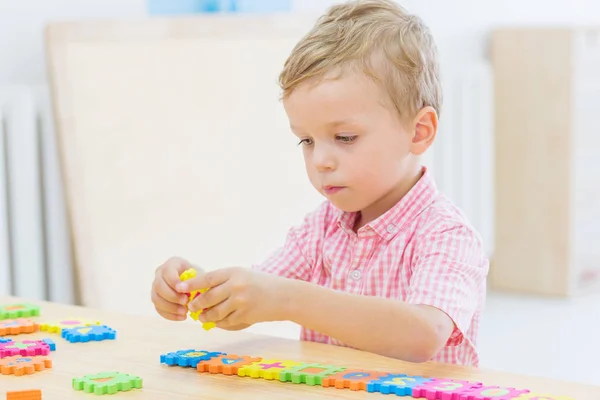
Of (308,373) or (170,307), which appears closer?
(308,373)

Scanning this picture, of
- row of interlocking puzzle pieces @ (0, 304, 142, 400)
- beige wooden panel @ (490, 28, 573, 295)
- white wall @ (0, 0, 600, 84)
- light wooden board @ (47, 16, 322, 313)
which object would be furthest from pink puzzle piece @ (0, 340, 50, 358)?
beige wooden panel @ (490, 28, 573, 295)

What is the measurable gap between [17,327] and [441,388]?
499mm

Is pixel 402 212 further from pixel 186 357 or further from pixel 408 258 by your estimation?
pixel 186 357

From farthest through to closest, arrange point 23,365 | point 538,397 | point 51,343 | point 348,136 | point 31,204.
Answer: point 31,204, point 348,136, point 51,343, point 23,365, point 538,397

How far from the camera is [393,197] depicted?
4.05 feet

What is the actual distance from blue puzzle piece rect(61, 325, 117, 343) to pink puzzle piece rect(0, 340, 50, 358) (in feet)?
0.15

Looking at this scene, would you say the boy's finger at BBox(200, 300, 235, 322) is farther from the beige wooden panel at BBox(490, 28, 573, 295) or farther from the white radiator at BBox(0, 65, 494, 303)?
the beige wooden panel at BBox(490, 28, 573, 295)

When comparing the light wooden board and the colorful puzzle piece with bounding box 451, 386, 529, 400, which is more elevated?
the light wooden board

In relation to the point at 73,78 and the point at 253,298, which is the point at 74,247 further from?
the point at 253,298

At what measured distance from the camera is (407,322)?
995 millimetres

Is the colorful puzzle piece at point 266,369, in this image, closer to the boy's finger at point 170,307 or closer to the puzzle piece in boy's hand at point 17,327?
the boy's finger at point 170,307

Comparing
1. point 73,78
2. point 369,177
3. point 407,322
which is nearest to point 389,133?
point 369,177

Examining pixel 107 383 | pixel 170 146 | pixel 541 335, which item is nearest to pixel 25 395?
pixel 107 383

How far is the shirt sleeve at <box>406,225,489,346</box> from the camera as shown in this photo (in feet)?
3.44
